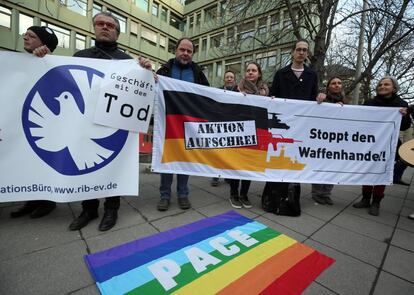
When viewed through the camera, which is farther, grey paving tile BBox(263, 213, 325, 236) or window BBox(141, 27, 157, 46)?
window BBox(141, 27, 157, 46)

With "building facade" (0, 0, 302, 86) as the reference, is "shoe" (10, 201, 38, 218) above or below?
below

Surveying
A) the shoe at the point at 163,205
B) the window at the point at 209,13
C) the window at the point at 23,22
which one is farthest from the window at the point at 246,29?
the window at the point at 209,13

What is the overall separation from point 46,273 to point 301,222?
269 centimetres

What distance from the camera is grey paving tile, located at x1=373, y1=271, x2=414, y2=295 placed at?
1820 mm

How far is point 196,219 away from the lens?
9.48ft

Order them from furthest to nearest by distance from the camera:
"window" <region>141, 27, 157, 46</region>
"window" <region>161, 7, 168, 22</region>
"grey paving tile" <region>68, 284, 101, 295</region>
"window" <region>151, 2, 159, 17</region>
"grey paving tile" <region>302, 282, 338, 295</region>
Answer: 1. "window" <region>161, 7, 168, 22</region>
2. "window" <region>151, 2, 159, 17</region>
3. "window" <region>141, 27, 157, 46</region>
4. "grey paving tile" <region>302, 282, 338, 295</region>
5. "grey paving tile" <region>68, 284, 101, 295</region>

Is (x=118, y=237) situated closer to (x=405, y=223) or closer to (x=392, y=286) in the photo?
(x=392, y=286)

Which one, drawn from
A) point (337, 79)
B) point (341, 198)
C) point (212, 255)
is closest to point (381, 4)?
point (337, 79)

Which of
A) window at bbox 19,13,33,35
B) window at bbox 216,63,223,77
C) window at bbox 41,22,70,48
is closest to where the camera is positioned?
window at bbox 19,13,33,35

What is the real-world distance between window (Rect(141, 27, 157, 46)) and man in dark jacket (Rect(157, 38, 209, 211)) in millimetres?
23180

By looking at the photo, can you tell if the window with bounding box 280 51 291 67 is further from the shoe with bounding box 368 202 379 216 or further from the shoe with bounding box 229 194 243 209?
the shoe with bounding box 229 194 243 209

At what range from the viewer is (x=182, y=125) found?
3.11 metres

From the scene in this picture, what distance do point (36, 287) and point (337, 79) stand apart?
457cm

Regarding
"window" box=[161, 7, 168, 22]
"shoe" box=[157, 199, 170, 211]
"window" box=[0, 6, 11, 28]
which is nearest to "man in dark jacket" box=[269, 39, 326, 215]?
"shoe" box=[157, 199, 170, 211]
